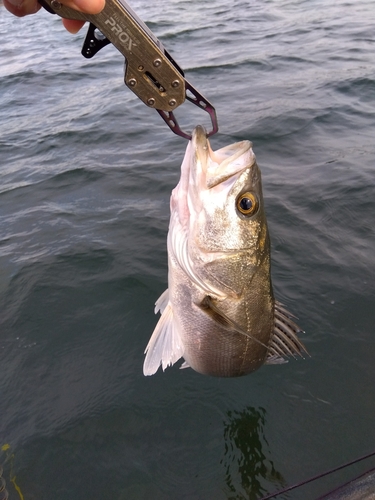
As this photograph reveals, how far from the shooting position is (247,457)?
132 inches

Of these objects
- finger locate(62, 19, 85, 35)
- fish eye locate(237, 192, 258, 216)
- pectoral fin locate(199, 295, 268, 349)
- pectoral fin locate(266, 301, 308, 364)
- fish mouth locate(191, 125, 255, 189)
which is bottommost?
pectoral fin locate(266, 301, 308, 364)

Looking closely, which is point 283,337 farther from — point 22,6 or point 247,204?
point 22,6

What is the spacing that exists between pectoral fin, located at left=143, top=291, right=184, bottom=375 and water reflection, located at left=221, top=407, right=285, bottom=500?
1.01 m

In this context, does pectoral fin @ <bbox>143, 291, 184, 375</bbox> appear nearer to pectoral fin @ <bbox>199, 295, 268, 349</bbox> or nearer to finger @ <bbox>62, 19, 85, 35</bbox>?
pectoral fin @ <bbox>199, 295, 268, 349</bbox>

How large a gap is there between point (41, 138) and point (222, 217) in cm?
698

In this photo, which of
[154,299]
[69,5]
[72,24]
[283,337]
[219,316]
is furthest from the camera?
[154,299]

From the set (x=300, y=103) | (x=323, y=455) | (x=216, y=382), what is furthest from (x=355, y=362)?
(x=300, y=103)

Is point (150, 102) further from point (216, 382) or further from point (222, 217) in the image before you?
point (216, 382)

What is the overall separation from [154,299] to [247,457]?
1786 mm

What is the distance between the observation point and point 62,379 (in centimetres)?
389

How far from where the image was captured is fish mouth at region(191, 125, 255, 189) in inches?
89.7

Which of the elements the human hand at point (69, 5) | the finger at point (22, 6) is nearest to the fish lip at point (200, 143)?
the human hand at point (69, 5)

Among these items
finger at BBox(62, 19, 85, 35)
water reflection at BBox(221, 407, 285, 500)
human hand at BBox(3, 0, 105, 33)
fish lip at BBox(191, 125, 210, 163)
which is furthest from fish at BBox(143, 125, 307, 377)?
water reflection at BBox(221, 407, 285, 500)

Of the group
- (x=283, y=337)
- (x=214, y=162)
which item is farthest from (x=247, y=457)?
(x=214, y=162)
